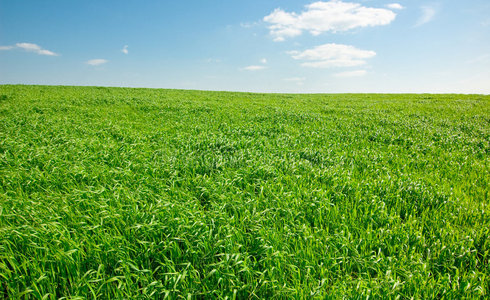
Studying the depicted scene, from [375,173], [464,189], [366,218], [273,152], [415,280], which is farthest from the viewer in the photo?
[273,152]

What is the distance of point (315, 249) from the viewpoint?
319cm

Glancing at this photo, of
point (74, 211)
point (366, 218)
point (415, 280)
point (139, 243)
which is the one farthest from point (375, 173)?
point (74, 211)

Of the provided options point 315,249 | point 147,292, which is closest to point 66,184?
point 147,292

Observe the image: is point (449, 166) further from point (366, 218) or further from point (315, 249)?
point (315, 249)

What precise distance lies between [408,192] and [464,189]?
1.59 metres

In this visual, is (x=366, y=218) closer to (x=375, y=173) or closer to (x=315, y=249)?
(x=315, y=249)

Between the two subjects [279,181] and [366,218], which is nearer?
[366,218]

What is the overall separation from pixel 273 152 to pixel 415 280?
494 centimetres

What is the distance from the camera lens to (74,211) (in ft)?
12.7

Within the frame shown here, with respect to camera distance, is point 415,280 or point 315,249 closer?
point 415,280

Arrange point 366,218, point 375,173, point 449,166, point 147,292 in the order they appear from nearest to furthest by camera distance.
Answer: point 147,292
point 366,218
point 375,173
point 449,166

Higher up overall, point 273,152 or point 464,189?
point 273,152

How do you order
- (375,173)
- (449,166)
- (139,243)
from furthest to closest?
1. (449,166)
2. (375,173)
3. (139,243)

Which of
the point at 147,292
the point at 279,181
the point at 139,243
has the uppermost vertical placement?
the point at 279,181
